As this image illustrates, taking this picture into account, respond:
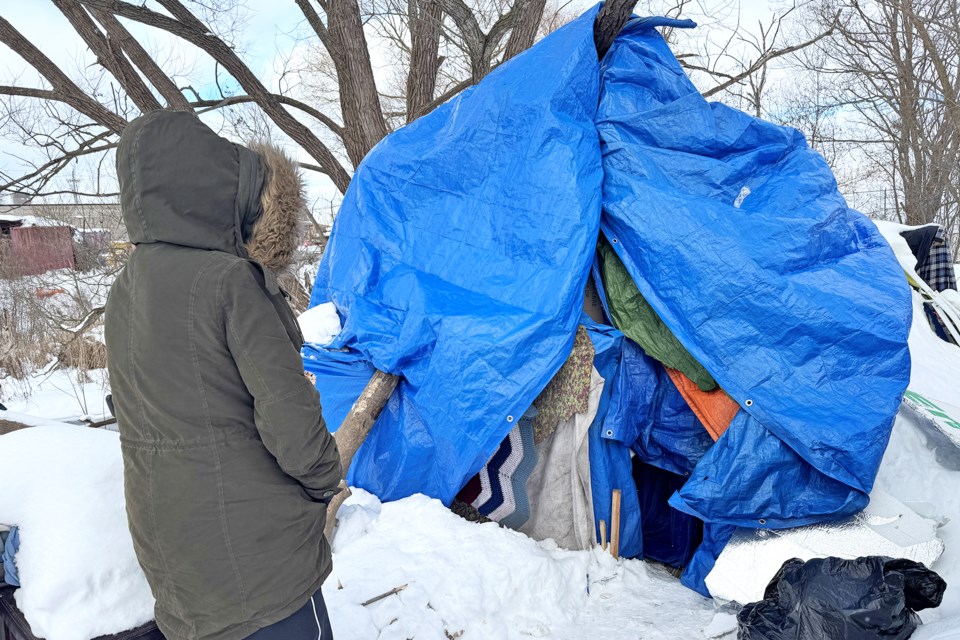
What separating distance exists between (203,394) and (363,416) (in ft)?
7.22

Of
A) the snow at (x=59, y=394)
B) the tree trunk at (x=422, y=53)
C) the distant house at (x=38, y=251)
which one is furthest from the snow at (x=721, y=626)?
the distant house at (x=38, y=251)


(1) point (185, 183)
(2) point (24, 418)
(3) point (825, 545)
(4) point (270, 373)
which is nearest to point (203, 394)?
(4) point (270, 373)

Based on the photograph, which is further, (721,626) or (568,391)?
(568,391)

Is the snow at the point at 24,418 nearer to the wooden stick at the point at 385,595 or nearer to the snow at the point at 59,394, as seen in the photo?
the wooden stick at the point at 385,595

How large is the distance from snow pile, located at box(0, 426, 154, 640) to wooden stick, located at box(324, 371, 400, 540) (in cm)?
175

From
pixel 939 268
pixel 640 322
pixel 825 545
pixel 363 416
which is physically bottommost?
pixel 825 545

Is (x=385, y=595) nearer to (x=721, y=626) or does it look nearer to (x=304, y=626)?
(x=304, y=626)

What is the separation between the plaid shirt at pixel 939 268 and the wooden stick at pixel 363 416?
5628 mm

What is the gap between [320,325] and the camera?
4.08 metres

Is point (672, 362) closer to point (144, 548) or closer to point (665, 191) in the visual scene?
point (665, 191)

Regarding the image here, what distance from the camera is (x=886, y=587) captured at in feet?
7.58

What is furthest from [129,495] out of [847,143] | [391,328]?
[847,143]

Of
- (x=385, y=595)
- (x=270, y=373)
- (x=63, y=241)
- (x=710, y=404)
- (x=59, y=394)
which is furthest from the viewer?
(x=63, y=241)

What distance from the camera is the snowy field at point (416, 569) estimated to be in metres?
1.59
